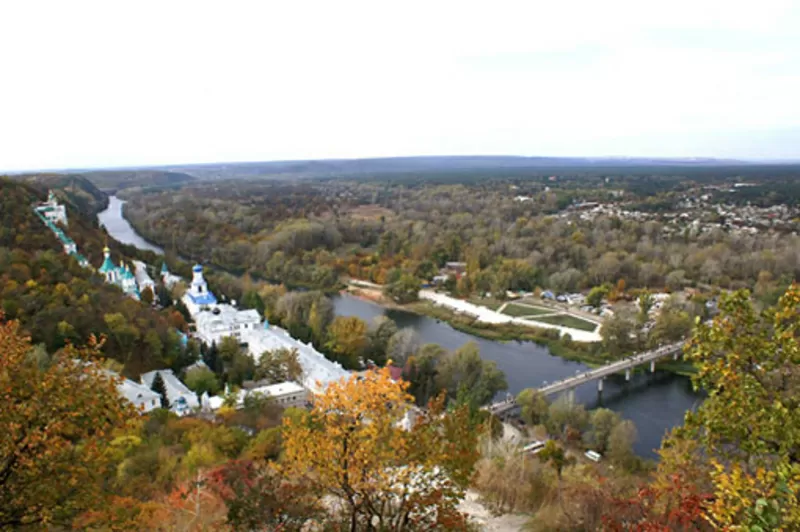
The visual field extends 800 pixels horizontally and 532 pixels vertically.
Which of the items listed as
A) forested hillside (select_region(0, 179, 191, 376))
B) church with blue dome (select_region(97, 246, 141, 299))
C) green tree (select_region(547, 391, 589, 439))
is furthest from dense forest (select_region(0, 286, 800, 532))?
church with blue dome (select_region(97, 246, 141, 299))

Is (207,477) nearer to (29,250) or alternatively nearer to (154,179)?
(29,250)

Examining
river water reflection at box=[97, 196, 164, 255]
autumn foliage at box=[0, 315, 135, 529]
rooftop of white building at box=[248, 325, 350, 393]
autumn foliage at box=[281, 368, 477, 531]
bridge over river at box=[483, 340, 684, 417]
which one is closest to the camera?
autumn foliage at box=[0, 315, 135, 529]

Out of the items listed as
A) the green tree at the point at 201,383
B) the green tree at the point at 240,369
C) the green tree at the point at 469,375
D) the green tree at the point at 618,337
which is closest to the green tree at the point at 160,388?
the green tree at the point at 201,383

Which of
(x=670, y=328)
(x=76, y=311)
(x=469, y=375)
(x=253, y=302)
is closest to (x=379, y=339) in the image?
(x=469, y=375)

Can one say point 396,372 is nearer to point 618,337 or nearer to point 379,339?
point 379,339

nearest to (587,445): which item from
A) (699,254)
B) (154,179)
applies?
(699,254)

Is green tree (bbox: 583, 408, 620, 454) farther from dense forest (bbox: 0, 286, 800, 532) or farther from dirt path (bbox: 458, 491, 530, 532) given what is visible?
dense forest (bbox: 0, 286, 800, 532)
